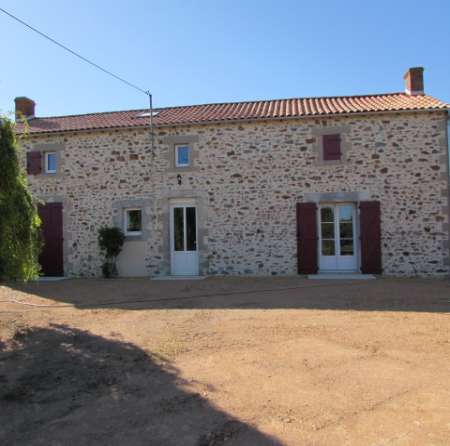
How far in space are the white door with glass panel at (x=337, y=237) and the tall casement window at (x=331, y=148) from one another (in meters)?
1.26

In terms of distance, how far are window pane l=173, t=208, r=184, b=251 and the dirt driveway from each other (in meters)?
3.99

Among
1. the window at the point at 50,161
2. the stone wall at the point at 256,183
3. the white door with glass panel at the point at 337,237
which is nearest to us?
the stone wall at the point at 256,183

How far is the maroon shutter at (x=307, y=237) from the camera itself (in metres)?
9.71

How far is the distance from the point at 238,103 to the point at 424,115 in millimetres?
5346

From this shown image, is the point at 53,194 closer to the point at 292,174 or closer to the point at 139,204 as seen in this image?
the point at 139,204

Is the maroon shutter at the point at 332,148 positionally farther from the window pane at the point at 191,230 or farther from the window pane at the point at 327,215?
the window pane at the point at 191,230

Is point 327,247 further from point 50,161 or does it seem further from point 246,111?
point 50,161

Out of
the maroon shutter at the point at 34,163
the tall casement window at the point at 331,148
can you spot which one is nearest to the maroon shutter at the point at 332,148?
the tall casement window at the point at 331,148

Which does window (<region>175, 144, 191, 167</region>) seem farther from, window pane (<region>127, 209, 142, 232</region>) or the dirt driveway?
the dirt driveway

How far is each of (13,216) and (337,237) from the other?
7.60 meters

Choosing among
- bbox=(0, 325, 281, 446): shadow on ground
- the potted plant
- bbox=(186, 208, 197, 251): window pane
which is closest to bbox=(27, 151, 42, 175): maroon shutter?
the potted plant

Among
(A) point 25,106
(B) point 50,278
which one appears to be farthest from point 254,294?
(A) point 25,106

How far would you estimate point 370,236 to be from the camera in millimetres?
9500

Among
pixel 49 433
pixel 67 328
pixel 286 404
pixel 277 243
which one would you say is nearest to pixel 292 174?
pixel 277 243
